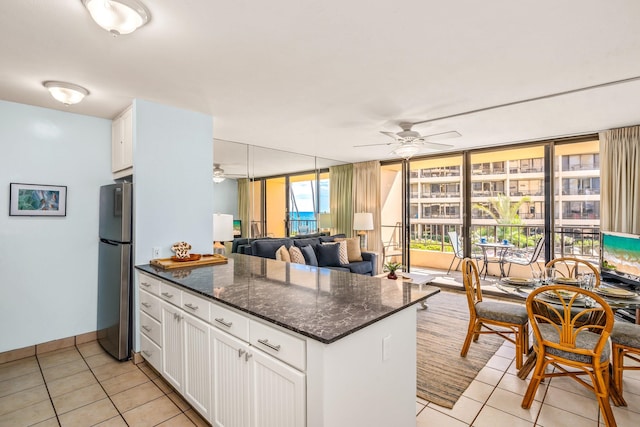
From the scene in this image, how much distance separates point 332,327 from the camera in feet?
4.43

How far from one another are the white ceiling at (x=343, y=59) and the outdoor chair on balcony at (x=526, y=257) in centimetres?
239

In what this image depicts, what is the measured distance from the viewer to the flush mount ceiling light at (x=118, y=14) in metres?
1.53

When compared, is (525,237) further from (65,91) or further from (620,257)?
(65,91)

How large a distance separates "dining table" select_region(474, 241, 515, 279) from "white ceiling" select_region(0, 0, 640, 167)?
9.58 ft

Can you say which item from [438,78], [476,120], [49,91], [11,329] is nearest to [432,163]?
[476,120]

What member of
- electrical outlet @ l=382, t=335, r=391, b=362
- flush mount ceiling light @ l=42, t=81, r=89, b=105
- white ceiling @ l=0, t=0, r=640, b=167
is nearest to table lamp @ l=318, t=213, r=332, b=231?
white ceiling @ l=0, t=0, r=640, b=167

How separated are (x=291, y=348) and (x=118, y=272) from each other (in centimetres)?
226

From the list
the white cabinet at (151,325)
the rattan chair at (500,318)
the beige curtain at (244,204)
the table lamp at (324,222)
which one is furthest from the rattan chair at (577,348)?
the table lamp at (324,222)

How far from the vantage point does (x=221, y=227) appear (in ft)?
12.2

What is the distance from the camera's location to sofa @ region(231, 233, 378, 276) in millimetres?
4864

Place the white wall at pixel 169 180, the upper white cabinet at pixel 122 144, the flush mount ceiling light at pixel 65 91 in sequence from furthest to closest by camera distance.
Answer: the upper white cabinet at pixel 122 144 < the white wall at pixel 169 180 < the flush mount ceiling light at pixel 65 91

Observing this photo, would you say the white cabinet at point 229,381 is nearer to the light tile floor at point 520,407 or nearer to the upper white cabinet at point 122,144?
the light tile floor at point 520,407

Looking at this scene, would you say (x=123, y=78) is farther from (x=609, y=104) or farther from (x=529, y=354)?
(x=609, y=104)

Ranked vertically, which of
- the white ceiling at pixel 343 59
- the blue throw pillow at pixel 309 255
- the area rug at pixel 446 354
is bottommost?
the area rug at pixel 446 354
